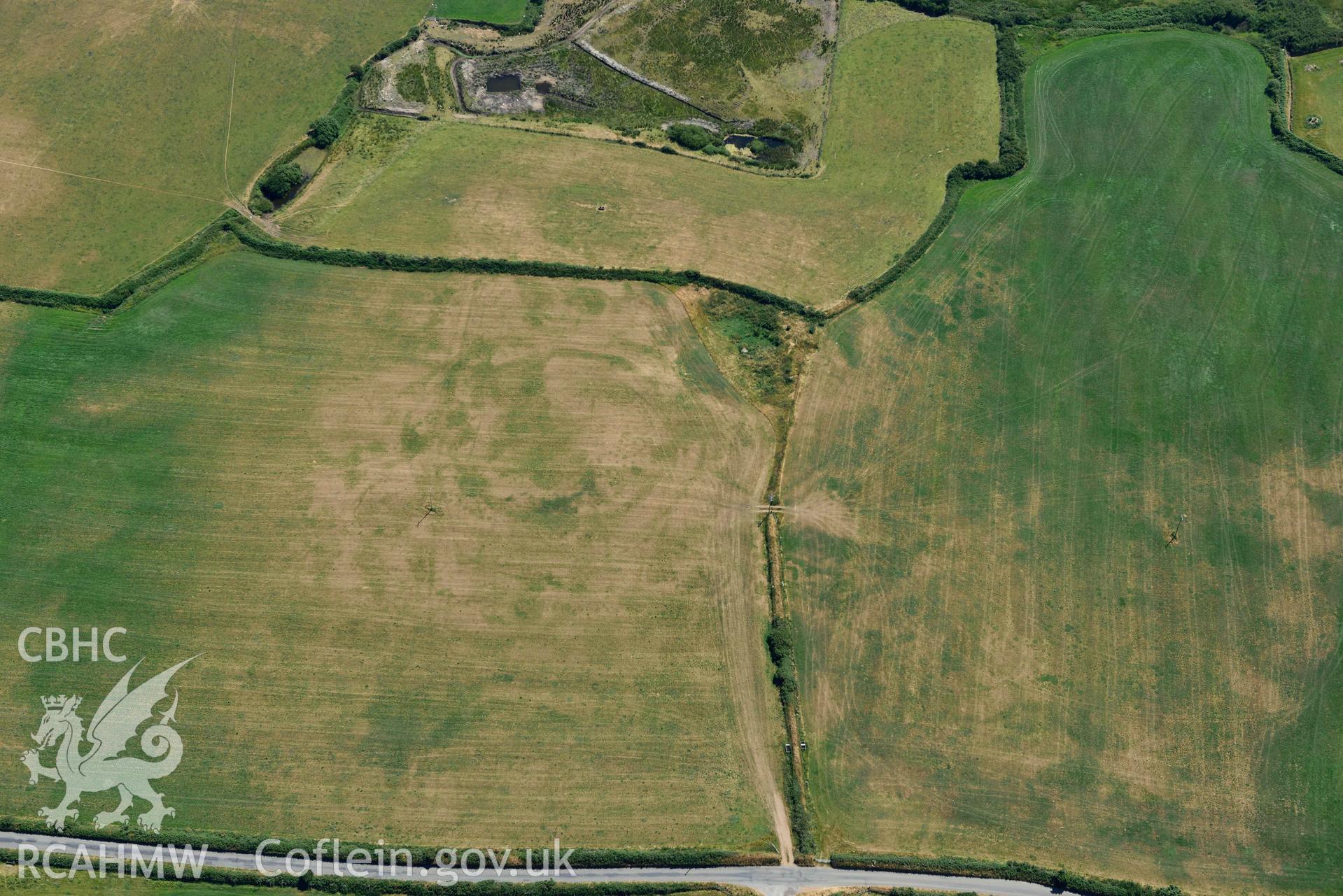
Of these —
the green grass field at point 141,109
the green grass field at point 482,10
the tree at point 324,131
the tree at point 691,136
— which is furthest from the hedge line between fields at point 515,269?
the green grass field at point 482,10

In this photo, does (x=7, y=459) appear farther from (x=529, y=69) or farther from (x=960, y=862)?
(x=960, y=862)

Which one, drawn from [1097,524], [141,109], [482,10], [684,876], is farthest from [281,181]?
[1097,524]

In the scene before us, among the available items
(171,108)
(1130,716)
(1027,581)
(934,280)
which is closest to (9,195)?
(171,108)

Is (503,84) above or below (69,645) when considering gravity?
above

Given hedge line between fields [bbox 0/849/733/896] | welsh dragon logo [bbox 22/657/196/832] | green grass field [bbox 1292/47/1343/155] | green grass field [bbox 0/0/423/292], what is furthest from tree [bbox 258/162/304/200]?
green grass field [bbox 1292/47/1343/155]

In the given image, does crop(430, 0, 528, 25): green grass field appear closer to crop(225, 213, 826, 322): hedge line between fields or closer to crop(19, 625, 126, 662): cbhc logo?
crop(225, 213, 826, 322): hedge line between fields

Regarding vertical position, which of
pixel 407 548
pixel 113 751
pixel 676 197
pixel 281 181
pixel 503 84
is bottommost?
pixel 113 751

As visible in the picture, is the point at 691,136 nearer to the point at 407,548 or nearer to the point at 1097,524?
the point at 407,548
